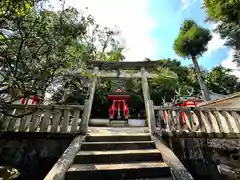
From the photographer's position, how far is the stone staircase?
2.20 metres

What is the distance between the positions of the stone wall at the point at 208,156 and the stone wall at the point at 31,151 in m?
2.83

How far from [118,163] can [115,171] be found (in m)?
0.31

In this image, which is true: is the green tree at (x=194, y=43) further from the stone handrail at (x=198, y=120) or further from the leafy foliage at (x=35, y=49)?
the leafy foliage at (x=35, y=49)

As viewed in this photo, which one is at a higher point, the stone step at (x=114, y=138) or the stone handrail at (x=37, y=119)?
the stone handrail at (x=37, y=119)

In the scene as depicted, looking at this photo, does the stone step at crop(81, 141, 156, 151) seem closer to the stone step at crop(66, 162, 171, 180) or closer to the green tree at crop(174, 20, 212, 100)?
the stone step at crop(66, 162, 171, 180)

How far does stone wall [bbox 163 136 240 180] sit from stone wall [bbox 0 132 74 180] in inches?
112

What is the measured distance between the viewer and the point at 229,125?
12.9 feet

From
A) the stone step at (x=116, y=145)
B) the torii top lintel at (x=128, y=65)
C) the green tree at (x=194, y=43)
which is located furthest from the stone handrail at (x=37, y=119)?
the green tree at (x=194, y=43)

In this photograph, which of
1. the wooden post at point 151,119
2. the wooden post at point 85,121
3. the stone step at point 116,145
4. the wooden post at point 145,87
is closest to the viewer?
the stone step at point 116,145

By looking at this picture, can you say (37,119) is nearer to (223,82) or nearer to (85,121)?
(85,121)

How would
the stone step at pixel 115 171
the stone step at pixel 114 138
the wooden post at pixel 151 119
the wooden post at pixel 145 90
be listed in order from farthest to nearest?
the wooden post at pixel 145 90 < the wooden post at pixel 151 119 < the stone step at pixel 114 138 < the stone step at pixel 115 171

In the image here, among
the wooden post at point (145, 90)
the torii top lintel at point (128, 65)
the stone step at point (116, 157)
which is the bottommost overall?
the stone step at point (116, 157)

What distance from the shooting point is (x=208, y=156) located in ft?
12.0

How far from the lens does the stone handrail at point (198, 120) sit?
3859 mm
